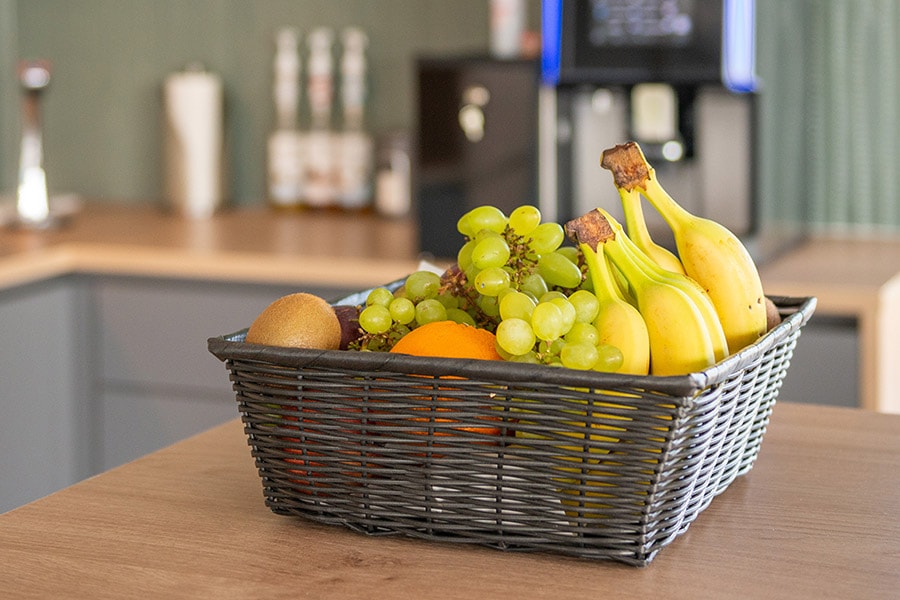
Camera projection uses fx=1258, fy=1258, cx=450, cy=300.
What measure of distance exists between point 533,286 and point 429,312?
7 cm

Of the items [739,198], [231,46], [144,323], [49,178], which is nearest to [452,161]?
[739,198]

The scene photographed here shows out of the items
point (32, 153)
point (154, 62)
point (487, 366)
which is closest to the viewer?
point (487, 366)

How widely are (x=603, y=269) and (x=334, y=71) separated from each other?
216cm

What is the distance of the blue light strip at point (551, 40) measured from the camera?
2113mm

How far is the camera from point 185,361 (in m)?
2.35

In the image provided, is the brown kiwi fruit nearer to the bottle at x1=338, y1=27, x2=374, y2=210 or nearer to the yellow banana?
the yellow banana

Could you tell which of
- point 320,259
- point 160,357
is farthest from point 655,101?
point 160,357

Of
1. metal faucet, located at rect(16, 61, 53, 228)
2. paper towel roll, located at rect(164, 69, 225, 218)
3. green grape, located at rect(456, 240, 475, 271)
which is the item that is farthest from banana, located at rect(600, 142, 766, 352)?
paper towel roll, located at rect(164, 69, 225, 218)

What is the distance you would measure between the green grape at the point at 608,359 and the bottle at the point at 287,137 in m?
2.10

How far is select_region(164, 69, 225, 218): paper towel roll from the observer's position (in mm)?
2799

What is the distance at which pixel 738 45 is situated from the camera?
2.06 meters

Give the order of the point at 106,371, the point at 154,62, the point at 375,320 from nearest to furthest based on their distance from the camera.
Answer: the point at 375,320, the point at 106,371, the point at 154,62

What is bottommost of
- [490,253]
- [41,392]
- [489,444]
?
[41,392]

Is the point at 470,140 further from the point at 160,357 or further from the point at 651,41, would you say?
the point at 160,357
